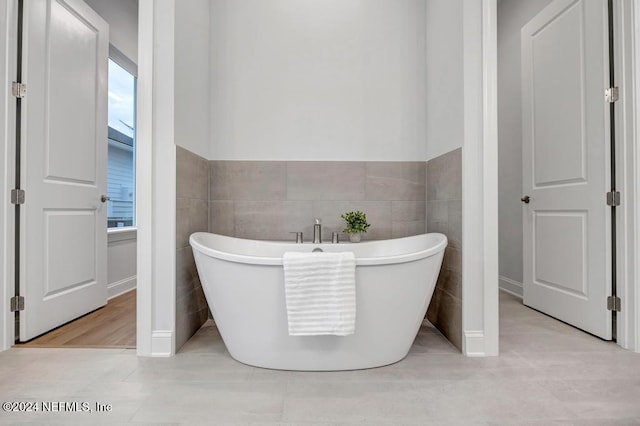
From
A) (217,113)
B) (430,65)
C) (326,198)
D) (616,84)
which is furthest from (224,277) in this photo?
(616,84)

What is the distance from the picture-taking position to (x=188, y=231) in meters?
2.14

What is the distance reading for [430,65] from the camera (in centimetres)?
249

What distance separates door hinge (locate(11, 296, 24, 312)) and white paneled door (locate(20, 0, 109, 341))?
0.09 feet

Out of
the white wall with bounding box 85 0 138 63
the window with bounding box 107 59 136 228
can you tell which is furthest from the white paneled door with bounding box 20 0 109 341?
the window with bounding box 107 59 136 228

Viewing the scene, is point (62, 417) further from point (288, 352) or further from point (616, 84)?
point (616, 84)

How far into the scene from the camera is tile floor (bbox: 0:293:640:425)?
132 cm

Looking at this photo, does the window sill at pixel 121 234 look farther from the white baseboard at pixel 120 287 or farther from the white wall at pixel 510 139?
the white wall at pixel 510 139

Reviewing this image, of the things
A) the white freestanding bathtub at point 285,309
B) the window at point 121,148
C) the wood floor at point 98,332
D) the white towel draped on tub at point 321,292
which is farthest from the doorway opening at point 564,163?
the window at point 121,148

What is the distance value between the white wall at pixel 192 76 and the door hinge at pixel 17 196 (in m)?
0.99

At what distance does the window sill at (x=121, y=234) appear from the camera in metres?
3.19

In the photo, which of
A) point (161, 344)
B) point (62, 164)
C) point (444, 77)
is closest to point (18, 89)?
point (62, 164)

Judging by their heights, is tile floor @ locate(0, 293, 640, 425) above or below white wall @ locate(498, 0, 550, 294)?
below

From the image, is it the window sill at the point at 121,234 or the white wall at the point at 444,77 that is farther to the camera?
the window sill at the point at 121,234

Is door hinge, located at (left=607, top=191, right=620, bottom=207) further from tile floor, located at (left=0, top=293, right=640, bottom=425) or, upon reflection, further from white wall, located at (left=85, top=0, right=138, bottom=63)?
white wall, located at (left=85, top=0, right=138, bottom=63)
